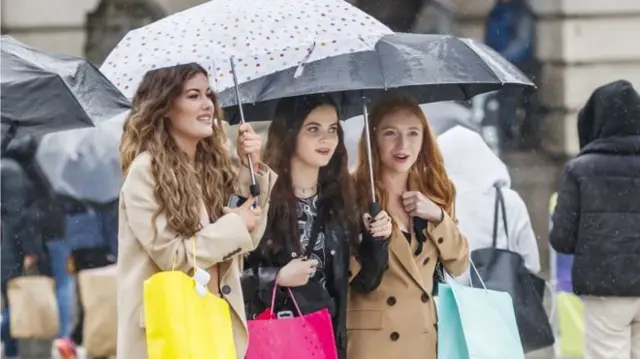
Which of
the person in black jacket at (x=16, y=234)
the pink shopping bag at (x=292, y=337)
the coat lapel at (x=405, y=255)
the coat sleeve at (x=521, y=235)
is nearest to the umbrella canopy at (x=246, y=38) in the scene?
the coat lapel at (x=405, y=255)

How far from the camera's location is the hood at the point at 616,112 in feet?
30.9

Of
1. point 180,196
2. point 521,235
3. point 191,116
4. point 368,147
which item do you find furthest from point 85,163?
point 180,196

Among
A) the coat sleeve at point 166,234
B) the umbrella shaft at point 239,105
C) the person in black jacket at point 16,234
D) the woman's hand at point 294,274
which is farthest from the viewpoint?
the person in black jacket at point 16,234

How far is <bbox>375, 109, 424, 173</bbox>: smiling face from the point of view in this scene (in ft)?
23.9

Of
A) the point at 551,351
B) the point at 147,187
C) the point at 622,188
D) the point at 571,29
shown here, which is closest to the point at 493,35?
the point at 571,29

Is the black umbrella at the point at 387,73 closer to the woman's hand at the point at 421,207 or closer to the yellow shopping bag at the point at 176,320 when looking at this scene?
the woman's hand at the point at 421,207

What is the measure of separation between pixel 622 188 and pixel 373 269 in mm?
2652

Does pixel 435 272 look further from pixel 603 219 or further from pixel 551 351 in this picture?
pixel 551 351

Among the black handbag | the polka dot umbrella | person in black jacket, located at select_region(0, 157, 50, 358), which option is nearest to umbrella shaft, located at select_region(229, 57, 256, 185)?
the polka dot umbrella

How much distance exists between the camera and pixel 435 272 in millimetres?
7379

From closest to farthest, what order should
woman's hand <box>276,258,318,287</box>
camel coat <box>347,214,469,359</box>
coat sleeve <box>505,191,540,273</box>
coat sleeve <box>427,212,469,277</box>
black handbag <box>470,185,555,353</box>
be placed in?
woman's hand <box>276,258,318,287</box>, camel coat <box>347,214,469,359</box>, coat sleeve <box>427,212,469,277</box>, black handbag <box>470,185,555,353</box>, coat sleeve <box>505,191,540,273</box>

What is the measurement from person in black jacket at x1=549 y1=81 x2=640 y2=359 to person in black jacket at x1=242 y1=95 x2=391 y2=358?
2464mm

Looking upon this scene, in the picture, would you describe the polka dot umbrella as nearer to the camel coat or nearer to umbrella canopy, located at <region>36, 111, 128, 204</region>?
the camel coat

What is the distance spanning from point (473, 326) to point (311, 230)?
0.73 m
